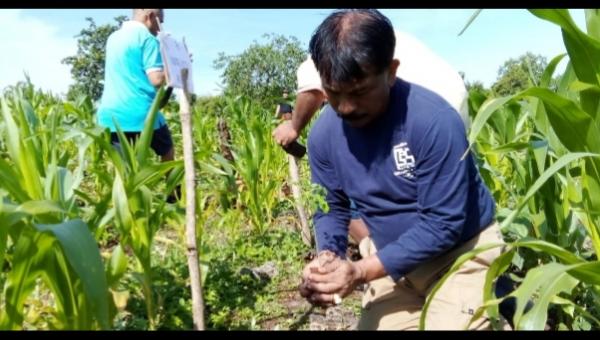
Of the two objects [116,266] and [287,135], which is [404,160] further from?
[287,135]

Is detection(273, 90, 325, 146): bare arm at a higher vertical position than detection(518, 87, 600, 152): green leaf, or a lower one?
higher

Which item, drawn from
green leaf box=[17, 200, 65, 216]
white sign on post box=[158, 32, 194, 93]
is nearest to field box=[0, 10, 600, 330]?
green leaf box=[17, 200, 65, 216]

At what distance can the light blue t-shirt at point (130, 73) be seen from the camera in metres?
3.41

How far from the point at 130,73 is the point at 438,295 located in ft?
7.64

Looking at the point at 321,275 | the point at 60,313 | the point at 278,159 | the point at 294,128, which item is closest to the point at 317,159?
the point at 321,275

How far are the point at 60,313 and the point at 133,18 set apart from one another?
2.30 metres

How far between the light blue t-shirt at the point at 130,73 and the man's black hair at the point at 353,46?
2.08m

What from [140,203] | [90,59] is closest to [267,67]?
[140,203]

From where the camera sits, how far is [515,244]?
1.38 meters

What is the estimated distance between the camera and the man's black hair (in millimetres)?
1437

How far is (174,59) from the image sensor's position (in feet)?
4.98

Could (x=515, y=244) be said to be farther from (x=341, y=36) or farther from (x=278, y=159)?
(x=278, y=159)

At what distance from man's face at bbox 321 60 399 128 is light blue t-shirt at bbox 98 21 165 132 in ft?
6.84

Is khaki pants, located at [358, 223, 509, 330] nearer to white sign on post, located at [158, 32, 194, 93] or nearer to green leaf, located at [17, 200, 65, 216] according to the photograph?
white sign on post, located at [158, 32, 194, 93]
